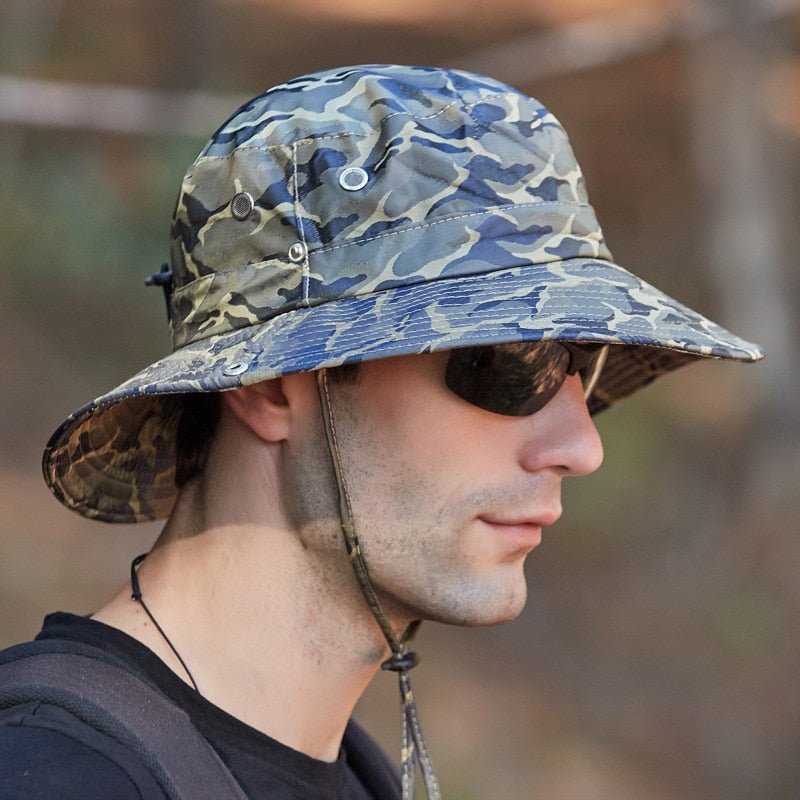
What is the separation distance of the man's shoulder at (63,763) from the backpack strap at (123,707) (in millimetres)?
21

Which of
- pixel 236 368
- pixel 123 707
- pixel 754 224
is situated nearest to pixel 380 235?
pixel 236 368

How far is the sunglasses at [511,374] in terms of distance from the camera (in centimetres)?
226

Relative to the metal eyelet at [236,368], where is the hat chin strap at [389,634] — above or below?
below

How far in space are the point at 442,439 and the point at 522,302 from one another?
0.31 meters

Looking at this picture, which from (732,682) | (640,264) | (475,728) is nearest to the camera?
(475,728)

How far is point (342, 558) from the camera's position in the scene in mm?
2309

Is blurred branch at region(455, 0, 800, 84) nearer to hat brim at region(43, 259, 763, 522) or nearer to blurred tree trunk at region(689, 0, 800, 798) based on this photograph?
blurred tree trunk at region(689, 0, 800, 798)

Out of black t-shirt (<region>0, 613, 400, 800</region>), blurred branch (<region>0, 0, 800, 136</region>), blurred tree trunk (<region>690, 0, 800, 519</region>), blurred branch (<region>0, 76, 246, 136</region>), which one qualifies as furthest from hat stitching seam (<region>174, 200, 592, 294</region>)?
blurred tree trunk (<region>690, 0, 800, 519</region>)

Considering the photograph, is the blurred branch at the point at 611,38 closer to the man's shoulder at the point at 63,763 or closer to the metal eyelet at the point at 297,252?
the metal eyelet at the point at 297,252

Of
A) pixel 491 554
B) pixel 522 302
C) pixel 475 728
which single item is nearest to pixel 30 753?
pixel 491 554

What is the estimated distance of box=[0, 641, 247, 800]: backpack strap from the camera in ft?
6.25

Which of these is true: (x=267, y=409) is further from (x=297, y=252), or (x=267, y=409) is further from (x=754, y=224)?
(x=754, y=224)

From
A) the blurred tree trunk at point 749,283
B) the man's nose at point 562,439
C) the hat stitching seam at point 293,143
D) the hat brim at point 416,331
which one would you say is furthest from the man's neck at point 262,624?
the blurred tree trunk at point 749,283

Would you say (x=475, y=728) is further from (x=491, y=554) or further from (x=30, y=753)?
A: (x=30, y=753)
